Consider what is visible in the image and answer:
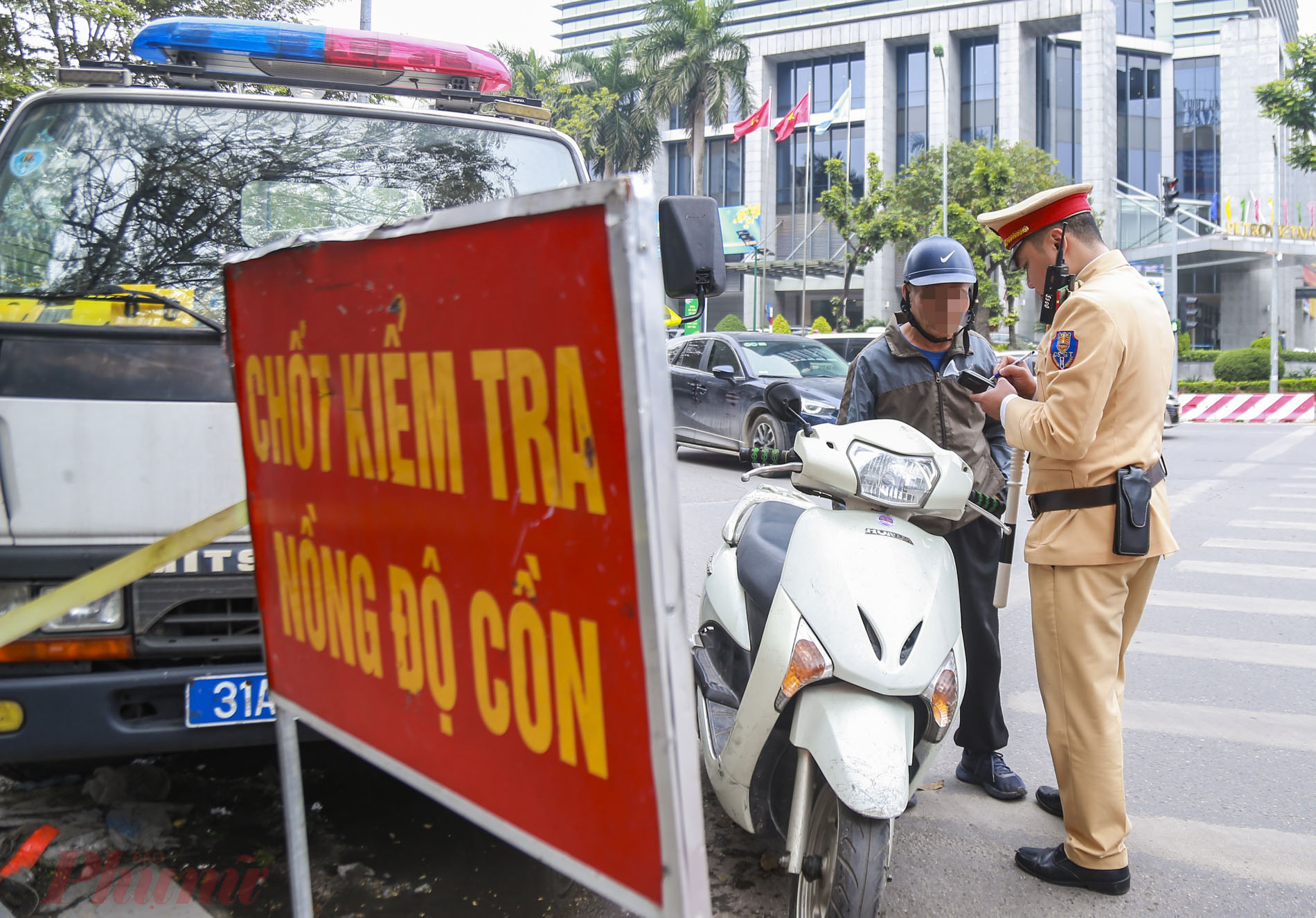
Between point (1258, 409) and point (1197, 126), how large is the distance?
1488 inches

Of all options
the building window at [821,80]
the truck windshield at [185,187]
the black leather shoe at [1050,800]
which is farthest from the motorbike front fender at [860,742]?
the building window at [821,80]

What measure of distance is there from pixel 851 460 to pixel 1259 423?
67.9ft

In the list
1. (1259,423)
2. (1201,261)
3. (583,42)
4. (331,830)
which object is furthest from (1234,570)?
(583,42)

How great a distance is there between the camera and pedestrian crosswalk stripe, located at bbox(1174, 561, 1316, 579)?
7.32 metres

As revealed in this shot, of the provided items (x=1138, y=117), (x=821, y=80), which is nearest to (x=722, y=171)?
(x=821, y=80)

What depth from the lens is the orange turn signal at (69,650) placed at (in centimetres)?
283

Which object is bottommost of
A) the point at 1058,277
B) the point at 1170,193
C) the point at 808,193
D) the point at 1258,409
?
the point at 1258,409

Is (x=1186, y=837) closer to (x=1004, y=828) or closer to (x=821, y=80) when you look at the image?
(x=1004, y=828)

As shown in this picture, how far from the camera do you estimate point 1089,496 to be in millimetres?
2918

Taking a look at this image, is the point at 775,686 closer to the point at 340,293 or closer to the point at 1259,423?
the point at 340,293

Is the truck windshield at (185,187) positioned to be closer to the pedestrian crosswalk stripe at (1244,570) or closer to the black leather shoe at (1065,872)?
the black leather shoe at (1065,872)

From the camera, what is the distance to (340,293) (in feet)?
5.87

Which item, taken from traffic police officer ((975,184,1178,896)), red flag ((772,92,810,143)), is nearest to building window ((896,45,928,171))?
red flag ((772,92,810,143))

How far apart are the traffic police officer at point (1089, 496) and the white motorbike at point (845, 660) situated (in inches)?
9.8
